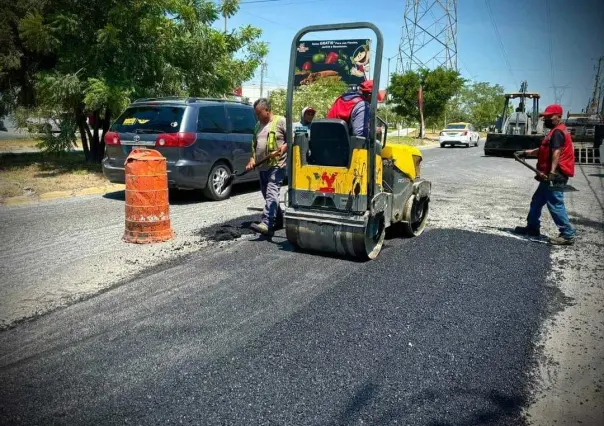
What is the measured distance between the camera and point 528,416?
9.58 feet

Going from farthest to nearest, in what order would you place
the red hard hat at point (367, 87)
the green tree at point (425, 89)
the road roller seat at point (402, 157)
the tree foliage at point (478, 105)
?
the tree foliage at point (478, 105) < the green tree at point (425, 89) < the road roller seat at point (402, 157) < the red hard hat at point (367, 87)

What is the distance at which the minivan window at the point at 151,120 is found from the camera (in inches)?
343

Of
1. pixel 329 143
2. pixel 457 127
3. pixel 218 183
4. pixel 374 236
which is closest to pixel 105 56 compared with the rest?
pixel 218 183

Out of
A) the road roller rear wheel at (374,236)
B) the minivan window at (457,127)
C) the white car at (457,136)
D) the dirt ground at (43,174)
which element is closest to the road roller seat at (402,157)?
the road roller rear wheel at (374,236)

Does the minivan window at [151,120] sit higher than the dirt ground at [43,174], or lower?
higher

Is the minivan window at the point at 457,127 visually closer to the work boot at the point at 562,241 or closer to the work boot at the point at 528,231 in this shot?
the work boot at the point at 528,231

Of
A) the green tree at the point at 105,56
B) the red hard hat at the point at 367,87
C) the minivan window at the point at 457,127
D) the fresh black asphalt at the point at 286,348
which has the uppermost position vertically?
the green tree at the point at 105,56

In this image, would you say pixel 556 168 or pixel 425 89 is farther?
pixel 425 89

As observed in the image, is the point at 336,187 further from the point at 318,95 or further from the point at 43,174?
the point at 318,95

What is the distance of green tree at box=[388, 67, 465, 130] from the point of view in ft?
127

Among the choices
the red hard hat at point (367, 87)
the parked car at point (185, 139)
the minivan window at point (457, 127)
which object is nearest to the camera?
the red hard hat at point (367, 87)

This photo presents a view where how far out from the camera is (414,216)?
688 cm

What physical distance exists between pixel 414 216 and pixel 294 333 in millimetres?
3559

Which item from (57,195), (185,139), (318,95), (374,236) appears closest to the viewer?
(374,236)
